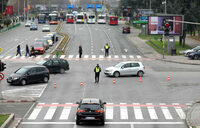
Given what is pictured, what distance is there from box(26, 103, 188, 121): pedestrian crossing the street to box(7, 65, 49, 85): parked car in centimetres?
783

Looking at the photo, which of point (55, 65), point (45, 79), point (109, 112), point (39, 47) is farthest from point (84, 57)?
point (109, 112)

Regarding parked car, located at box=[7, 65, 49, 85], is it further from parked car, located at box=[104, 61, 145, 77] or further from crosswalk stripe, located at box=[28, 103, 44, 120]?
crosswalk stripe, located at box=[28, 103, 44, 120]

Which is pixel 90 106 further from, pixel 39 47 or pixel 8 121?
pixel 39 47

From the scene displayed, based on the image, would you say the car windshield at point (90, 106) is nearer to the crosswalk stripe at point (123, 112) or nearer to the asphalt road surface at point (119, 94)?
the asphalt road surface at point (119, 94)

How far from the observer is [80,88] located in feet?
125

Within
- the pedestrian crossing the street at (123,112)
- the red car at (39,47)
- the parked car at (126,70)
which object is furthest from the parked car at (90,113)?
the red car at (39,47)

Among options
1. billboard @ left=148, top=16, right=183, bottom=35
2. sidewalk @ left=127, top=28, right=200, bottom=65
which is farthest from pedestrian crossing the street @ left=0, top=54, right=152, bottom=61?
billboard @ left=148, top=16, right=183, bottom=35

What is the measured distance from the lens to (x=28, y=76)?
129 ft

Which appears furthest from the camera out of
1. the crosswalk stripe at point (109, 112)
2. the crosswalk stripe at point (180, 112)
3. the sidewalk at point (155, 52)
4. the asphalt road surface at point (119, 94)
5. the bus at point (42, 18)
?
the bus at point (42, 18)

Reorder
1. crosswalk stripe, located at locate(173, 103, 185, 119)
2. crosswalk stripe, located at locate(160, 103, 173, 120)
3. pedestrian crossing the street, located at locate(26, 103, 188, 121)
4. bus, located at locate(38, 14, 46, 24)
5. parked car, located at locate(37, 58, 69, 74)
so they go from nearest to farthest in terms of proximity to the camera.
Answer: pedestrian crossing the street, located at locate(26, 103, 188, 121) < crosswalk stripe, located at locate(160, 103, 173, 120) < crosswalk stripe, located at locate(173, 103, 185, 119) < parked car, located at locate(37, 58, 69, 74) < bus, located at locate(38, 14, 46, 24)

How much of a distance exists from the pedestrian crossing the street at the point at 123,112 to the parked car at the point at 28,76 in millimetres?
7833

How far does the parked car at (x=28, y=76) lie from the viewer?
39.0 m

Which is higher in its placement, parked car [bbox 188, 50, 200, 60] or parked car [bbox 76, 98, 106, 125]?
parked car [bbox 188, 50, 200, 60]

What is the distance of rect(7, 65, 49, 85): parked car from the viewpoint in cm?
3897
